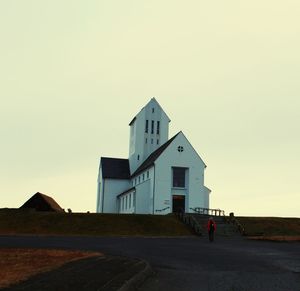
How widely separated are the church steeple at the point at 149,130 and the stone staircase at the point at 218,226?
92.8 feet

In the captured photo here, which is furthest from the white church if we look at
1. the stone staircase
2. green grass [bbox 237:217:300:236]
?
green grass [bbox 237:217:300:236]

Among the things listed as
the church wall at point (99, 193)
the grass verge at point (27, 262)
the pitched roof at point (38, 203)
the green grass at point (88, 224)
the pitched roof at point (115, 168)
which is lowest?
the grass verge at point (27, 262)

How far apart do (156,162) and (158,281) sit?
2044 inches

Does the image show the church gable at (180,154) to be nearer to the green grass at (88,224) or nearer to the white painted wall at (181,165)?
the white painted wall at (181,165)

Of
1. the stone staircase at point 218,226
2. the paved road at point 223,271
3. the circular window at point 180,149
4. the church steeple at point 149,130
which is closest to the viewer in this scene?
the paved road at point 223,271

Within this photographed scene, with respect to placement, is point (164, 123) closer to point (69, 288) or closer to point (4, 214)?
point (4, 214)

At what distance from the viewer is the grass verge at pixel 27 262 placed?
45.1 feet

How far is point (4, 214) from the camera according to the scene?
50500 millimetres

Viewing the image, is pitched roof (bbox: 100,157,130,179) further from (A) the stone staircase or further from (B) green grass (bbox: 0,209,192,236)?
(A) the stone staircase

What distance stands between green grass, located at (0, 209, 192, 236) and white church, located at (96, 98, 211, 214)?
44.5 ft

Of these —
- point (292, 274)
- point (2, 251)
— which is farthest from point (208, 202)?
point (292, 274)

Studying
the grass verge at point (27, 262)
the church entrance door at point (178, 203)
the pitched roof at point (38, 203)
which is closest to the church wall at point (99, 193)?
the pitched roof at point (38, 203)

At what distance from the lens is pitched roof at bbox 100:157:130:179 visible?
81125 millimetres

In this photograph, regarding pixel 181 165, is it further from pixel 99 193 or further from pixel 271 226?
pixel 99 193
